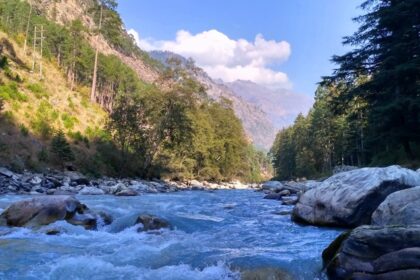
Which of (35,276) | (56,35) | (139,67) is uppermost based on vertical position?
(139,67)

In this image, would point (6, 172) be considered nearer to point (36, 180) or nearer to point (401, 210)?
point (36, 180)

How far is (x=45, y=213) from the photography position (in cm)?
1141

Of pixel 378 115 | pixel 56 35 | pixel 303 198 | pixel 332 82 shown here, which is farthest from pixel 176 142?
pixel 56 35

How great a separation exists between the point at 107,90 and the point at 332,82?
2251 inches

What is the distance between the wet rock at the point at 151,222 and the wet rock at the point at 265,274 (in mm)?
4799

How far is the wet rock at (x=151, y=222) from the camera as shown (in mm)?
11195

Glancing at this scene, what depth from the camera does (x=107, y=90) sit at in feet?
253

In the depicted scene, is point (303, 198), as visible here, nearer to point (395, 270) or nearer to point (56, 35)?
point (395, 270)

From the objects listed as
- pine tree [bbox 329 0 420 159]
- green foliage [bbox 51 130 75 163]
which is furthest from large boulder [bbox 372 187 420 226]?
green foliage [bbox 51 130 75 163]

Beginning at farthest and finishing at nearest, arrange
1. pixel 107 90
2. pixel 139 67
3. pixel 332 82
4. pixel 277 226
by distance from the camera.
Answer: pixel 139 67
pixel 107 90
pixel 332 82
pixel 277 226

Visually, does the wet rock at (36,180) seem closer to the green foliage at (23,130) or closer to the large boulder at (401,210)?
the green foliage at (23,130)

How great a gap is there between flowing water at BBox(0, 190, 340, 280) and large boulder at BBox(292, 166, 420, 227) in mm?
574

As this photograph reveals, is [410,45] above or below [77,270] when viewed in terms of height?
above

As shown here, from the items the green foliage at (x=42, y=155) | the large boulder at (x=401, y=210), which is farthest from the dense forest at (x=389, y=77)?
the green foliage at (x=42, y=155)
